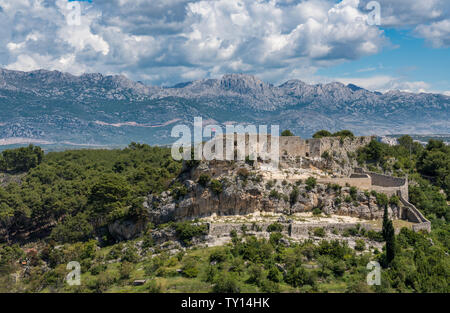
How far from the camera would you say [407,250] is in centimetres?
3706

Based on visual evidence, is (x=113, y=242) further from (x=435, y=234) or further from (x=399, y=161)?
(x=399, y=161)

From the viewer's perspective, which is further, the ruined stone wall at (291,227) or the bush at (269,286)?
the ruined stone wall at (291,227)

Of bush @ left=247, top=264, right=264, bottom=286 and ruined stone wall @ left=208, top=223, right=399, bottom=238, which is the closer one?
bush @ left=247, top=264, right=264, bottom=286

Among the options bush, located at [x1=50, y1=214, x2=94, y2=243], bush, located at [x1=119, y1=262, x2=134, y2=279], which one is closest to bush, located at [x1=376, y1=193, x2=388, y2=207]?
bush, located at [x1=119, y1=262, x2=134, y2=279]

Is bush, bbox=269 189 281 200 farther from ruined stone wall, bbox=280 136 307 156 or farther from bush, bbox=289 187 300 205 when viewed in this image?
ruined stone wall, bbox=280 136 307 156

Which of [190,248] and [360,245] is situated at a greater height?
[360,245]

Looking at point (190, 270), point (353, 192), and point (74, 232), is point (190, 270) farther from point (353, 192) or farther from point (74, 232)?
point (74, 232)

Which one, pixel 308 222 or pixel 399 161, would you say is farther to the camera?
pixel 399 161

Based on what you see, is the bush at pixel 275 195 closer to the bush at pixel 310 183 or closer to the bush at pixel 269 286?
the bush at pixel 310 183

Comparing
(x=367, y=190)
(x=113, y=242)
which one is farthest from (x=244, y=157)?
(x=113, y=242)

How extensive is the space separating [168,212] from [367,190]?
914 inches

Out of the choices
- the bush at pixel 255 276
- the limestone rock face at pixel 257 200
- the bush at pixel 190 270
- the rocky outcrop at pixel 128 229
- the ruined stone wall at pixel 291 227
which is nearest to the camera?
the bush at pixel 255 276

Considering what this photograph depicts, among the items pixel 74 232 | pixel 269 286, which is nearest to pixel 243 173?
pixel 269 286

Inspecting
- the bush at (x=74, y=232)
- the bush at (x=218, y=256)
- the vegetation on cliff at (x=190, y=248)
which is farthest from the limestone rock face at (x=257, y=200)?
the bush at (x=74, y=232)
